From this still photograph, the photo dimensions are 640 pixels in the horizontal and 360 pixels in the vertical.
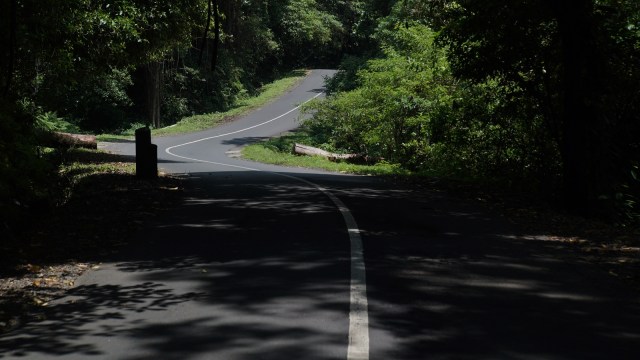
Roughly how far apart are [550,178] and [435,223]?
8067 mm

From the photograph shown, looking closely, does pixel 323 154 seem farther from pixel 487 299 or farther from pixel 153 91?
pixel 487 299

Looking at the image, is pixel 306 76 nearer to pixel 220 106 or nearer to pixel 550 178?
pixel 220 106

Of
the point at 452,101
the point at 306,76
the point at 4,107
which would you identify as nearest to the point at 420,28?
the point at 452,101

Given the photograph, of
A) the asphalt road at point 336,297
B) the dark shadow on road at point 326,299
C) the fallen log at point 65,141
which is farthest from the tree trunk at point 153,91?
the dark shadow on road at point 326,299

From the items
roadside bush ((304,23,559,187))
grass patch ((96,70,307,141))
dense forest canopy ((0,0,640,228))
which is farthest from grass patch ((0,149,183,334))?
grass patch ((96,70,307,141))

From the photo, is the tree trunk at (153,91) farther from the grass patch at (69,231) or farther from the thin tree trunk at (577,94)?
the thin tree trunk at (577,94)

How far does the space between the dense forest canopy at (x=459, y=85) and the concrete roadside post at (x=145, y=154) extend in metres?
2.36

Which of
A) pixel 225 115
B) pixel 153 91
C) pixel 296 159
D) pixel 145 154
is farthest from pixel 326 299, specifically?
pixel 225 115

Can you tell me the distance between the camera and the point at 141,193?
46.5 feet

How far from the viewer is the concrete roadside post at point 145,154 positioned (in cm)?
1622

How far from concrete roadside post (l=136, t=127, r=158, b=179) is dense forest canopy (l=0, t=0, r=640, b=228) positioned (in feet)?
7.75

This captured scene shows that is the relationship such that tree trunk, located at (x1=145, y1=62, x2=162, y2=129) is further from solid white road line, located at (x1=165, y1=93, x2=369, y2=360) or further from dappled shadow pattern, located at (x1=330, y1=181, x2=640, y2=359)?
dappled shadow pattern, located at (x1=330, y1=181, x2=640, y2=359)

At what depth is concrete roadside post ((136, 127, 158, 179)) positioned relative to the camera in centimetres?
1622

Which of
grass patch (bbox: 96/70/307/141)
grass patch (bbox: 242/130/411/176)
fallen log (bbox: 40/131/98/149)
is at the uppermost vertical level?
grass patch (bbox: 96/70/307/141)
